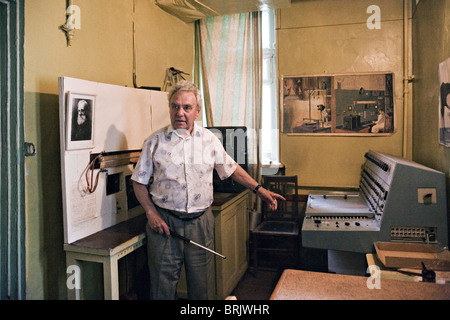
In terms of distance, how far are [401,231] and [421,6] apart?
202 cm

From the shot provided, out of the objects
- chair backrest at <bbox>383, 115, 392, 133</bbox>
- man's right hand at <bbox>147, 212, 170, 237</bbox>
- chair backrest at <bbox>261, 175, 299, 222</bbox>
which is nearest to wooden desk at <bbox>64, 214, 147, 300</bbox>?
man's right hand at <bbox>147, 212, 170, 237</bbox>

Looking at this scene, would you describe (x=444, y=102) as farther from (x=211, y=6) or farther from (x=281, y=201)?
(x=211, y=6)

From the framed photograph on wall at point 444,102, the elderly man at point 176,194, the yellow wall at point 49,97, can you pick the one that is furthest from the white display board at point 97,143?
the framed photograph on wall at point 444,102

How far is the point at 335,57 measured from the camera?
391 centimetres

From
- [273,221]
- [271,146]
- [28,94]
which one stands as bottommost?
[273,221]

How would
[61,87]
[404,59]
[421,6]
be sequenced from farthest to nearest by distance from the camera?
[404,59] < [421,6] < [61,87]

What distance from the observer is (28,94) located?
2145 millimetres

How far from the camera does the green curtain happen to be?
4.05 meters

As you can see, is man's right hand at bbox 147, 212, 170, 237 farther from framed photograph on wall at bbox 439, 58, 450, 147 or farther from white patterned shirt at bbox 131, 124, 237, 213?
framed photograph on wall at bbox 439, 58, 450, 147

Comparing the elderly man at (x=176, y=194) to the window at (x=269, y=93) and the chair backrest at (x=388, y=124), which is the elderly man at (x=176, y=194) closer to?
the window at (x=269, y=93)

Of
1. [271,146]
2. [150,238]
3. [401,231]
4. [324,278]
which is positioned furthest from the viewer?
[271,146]

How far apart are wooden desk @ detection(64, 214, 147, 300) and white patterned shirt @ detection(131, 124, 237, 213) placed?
0.28 m
